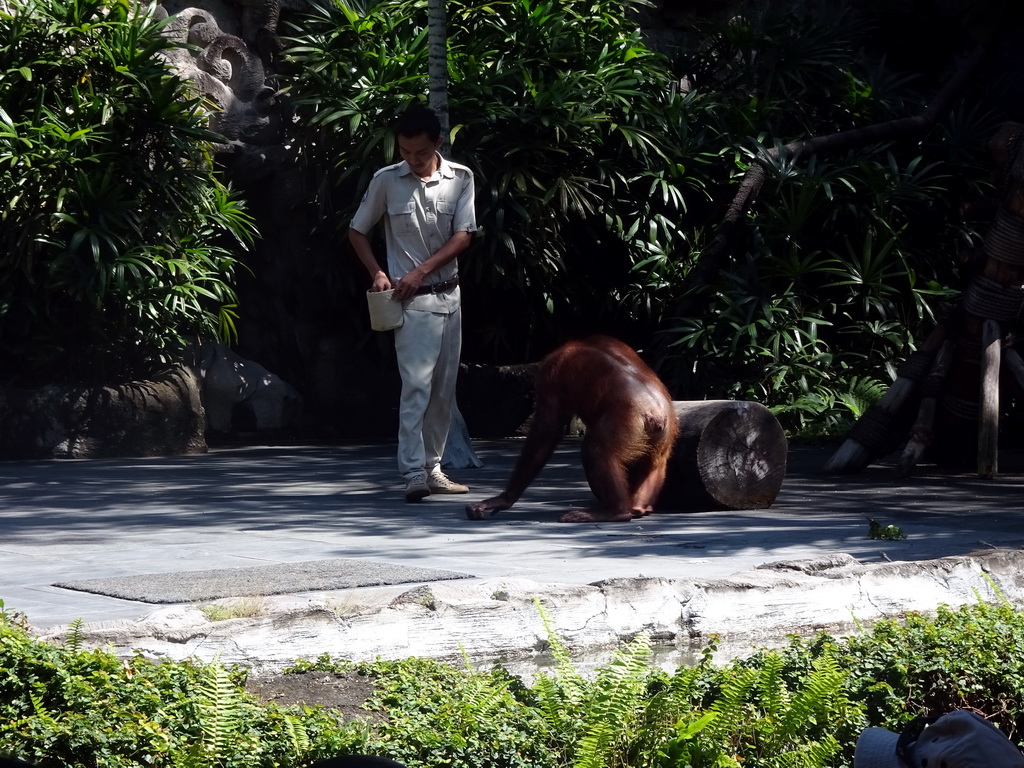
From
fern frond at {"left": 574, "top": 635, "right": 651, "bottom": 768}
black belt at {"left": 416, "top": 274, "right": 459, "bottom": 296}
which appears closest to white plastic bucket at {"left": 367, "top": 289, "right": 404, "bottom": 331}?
black belt at {"left": 416, "top": 274, "right": 459, "bottom": 296}

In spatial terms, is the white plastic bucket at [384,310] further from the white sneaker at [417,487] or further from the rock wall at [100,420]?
the rock wall at [100,420]

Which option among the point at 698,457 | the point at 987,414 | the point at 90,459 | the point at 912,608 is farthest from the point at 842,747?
the point at 90,459

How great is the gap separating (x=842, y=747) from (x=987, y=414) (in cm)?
588

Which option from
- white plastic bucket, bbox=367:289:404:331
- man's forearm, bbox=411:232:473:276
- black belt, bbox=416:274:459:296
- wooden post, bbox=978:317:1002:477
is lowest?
wooden post, bbox=978:317:1002:477

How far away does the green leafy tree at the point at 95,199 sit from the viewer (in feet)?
33.9

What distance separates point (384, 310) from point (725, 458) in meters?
1.94

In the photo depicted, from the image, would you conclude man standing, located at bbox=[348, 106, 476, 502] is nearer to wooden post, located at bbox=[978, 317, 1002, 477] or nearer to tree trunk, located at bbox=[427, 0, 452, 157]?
tree trunk, located at bbox=[427, 0, 452, 157]

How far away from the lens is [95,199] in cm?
1048

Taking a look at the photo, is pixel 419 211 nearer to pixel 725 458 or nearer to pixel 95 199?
pixel 725 458

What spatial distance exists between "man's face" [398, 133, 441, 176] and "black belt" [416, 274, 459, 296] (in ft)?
1.95

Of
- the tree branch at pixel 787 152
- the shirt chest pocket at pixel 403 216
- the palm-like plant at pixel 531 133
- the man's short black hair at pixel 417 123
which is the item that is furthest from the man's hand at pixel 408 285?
the tree branch at pixel 787 152

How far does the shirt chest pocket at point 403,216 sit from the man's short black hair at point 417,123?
0.39 m

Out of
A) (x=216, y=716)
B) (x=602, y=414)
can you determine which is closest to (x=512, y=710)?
(x=216, y=716)

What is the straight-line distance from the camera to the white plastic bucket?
764 centimetres
